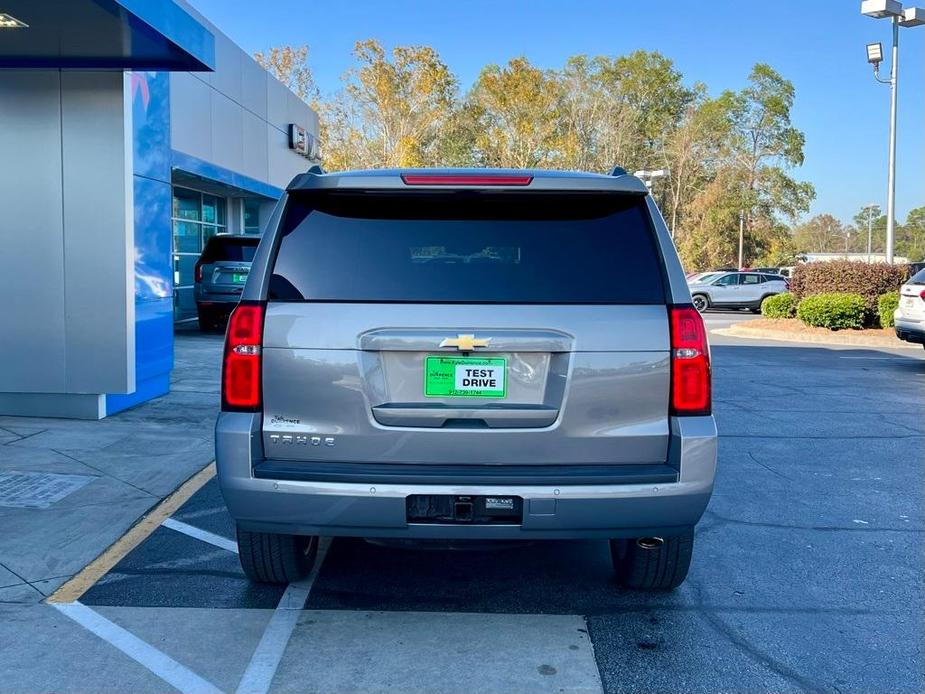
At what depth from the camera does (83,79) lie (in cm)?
834

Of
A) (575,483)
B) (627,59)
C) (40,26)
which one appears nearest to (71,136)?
(40,26)

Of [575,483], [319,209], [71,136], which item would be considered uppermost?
[71,136]

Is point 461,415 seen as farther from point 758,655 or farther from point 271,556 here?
point 758,655

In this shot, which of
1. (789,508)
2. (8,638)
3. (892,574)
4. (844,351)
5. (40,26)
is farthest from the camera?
(844,351)

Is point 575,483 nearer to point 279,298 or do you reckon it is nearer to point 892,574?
point 279,298

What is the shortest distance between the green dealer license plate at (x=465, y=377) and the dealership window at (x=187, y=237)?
15830 millimetres

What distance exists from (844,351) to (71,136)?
13733 millimetres

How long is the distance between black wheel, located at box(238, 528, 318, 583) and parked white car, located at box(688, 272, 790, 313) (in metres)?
28.8

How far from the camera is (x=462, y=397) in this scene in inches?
141

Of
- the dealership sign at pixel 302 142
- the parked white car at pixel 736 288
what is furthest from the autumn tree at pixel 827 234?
the dealership sign at pixel 302 142

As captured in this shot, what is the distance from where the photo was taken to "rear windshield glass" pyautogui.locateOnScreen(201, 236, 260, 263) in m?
16.4

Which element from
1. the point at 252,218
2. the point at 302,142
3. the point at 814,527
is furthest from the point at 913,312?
the point at 302,142

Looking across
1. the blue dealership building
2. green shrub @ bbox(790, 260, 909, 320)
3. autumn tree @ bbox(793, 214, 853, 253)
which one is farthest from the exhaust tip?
autumn tree @ bbox(793, 214, 853, 253)

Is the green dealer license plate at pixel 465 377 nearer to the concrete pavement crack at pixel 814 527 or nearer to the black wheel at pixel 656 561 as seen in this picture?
the black wheel at pixel 656 561
